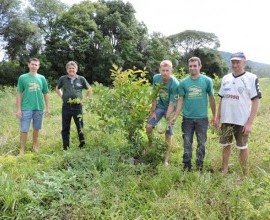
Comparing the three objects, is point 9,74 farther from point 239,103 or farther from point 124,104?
point 239,103

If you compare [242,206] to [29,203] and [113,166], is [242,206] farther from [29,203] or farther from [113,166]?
[29,203]

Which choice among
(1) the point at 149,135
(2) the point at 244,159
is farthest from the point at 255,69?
(2) the point at 244,159

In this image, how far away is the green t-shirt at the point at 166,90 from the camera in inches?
201

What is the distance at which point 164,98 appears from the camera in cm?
523

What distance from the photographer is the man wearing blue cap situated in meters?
4.37

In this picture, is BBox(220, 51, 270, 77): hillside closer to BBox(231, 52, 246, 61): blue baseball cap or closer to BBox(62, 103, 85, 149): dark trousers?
BBox(62, 103, 85, 149): dark trousers

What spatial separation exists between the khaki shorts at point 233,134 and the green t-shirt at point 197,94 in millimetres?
376

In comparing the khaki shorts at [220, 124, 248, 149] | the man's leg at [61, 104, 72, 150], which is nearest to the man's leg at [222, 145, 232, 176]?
the khaki shorts at [220, 124, 248, 149]

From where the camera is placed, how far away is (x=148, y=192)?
4.24 meters

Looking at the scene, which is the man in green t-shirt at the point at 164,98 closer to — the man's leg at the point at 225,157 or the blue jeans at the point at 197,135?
the blue jeans at the point at 197,135

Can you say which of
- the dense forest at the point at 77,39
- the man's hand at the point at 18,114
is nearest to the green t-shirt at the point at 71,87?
the man's hand at the point at 18,114

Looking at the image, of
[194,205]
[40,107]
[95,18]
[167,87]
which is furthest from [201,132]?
[95,18]

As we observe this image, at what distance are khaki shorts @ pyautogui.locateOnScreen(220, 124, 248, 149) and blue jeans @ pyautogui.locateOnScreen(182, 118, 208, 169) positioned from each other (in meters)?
0.27

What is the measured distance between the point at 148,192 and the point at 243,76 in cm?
204
